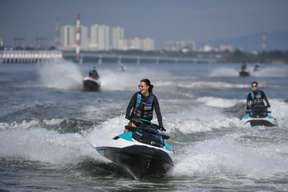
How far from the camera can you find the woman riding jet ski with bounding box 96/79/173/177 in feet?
40.8

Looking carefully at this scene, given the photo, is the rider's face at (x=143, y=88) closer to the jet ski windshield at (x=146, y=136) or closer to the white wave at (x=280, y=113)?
the jet ski windshield at (x=146, y=136)

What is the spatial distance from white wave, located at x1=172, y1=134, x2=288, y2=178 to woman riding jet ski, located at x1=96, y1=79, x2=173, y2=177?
896mm

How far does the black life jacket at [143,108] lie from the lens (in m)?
12.6

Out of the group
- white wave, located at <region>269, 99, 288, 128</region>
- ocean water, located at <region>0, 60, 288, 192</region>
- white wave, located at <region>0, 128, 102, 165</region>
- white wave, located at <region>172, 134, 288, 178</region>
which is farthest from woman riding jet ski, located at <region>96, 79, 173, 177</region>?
white wave, located at <region>269, 99, 288, 128</region>

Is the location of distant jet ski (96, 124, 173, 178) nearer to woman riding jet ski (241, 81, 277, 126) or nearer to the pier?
woman riding jet ski (241, 81, 277, 126)

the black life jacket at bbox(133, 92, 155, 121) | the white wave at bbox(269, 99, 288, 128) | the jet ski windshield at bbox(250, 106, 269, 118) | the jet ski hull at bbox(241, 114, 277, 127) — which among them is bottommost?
the white wave at bbox(269, 99, 288, 128)

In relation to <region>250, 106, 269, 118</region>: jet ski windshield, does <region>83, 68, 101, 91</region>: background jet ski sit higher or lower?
lower

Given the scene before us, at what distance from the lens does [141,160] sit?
12461mm

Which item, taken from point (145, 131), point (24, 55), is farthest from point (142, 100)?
point (24, 55)

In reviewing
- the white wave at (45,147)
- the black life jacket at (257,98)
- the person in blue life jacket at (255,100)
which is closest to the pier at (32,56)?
the person in blue life jacket at (255,100)

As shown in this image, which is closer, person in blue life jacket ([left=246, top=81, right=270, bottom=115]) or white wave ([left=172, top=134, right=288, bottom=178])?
white wave ([left=172, top=134, right=288, bottom=178])

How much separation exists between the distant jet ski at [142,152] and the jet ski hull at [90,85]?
3216cm

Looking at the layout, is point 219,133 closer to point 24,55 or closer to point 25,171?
point 25,171

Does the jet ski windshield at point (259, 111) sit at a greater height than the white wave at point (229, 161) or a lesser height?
greater
